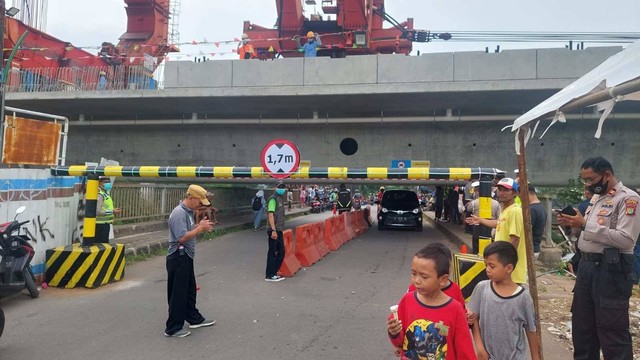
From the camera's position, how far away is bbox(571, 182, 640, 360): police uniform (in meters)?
3.27

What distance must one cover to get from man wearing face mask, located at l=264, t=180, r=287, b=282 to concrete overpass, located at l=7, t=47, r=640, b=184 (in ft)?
14.1

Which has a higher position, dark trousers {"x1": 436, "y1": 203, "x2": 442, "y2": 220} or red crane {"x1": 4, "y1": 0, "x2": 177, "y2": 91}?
red crane {"x1": 4, "y1": 0, "x2": 177, "y2": 91}

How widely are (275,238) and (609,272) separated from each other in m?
5.39

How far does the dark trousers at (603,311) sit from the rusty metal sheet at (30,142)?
8223 mm

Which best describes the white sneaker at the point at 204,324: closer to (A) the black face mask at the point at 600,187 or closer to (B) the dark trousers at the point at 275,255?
(B) the dark trousers at the point at 275,255

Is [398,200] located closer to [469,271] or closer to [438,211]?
[438,211]

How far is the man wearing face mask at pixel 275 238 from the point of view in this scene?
7828mm

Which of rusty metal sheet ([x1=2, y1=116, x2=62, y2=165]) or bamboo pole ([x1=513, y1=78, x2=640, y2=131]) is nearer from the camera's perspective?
bamboo pole ([x1=513, y1=78, x2=640, y2=131])

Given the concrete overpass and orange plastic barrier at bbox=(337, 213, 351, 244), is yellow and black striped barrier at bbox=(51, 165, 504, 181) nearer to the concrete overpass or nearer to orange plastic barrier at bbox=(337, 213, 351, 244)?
the concrete overpass

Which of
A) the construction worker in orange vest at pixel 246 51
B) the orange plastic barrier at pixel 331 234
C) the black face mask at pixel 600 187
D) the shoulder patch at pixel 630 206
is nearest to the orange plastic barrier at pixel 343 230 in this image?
the orange plastic barrier at pixel 331 234

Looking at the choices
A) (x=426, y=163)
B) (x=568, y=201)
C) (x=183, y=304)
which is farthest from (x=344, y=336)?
(x=568, y=201)

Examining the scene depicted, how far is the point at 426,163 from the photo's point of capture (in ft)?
37.9

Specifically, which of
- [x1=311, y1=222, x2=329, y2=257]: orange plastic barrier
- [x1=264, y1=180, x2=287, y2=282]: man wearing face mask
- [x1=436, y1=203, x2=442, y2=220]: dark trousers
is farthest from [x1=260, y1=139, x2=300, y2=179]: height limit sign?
[x1=436, y1=203, x2=442, y2=220]: dark trousers

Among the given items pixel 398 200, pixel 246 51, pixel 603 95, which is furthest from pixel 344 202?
pixel 603 95
